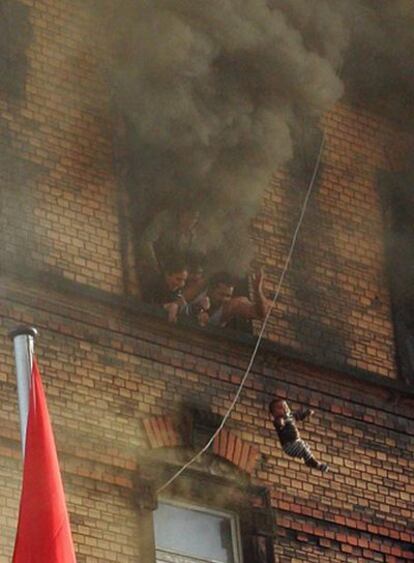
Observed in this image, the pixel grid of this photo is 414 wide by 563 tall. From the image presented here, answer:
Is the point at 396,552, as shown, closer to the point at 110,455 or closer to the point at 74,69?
the point at 110,455

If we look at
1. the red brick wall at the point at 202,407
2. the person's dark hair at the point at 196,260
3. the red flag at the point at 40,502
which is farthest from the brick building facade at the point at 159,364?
the red flag at the point at 40,502

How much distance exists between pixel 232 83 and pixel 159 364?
289 centimetres

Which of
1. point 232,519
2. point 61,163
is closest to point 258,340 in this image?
point 232,519

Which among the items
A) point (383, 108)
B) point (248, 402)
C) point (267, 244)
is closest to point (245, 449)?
point (248, 402)

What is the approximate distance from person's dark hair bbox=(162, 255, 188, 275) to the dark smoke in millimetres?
271

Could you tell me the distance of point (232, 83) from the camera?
21141 mm

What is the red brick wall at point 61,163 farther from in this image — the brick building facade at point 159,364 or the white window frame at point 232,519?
the white window frame at point 232,519

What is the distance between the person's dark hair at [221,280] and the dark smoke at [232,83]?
91 mm

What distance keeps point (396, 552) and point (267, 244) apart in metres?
2.55

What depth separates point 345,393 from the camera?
20328mm

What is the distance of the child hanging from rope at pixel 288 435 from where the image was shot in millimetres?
19531

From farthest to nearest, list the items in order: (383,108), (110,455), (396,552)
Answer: (383,108)
(396,552)
(110,455)

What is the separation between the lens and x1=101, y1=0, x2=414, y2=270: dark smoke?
20.3 metres

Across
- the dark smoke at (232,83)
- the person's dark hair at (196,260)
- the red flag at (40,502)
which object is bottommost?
the red flag at (40,502)
